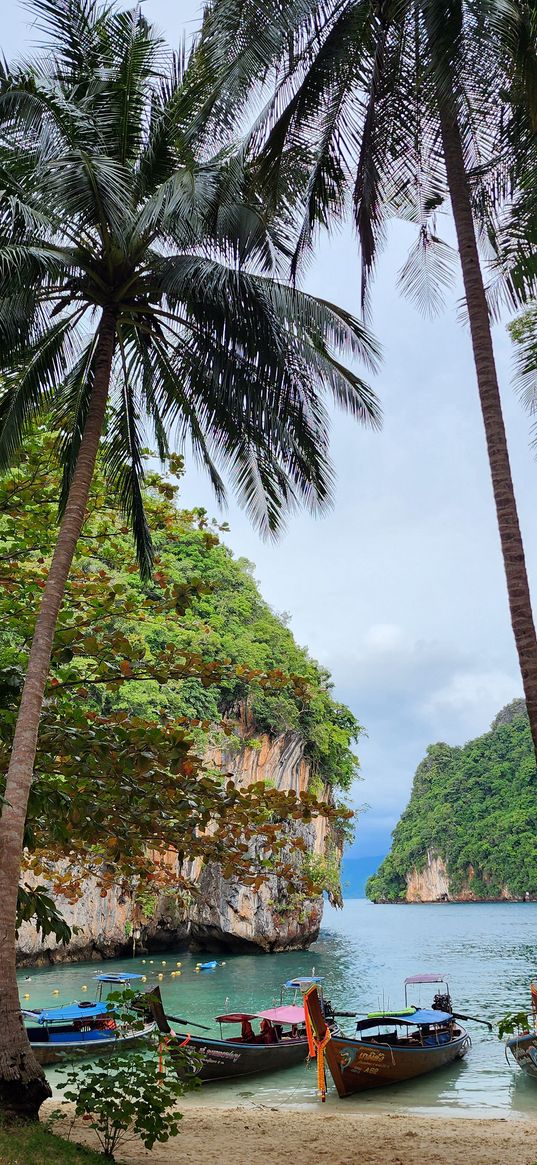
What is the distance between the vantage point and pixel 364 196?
642 cm

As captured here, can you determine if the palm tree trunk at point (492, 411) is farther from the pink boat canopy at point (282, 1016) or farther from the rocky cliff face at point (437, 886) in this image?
the rocky cliff face at point (437, 886)

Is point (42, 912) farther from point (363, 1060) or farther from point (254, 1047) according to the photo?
point (254, 1047)

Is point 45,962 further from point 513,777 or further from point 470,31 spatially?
point 513,777

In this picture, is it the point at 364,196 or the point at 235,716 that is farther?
the point at 235,716

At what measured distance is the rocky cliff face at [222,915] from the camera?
92.8 ft

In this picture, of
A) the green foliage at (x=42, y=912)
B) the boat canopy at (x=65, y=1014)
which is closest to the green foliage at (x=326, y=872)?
the boat canopy at (x=65, y=1014)

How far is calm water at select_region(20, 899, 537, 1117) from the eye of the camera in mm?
12453

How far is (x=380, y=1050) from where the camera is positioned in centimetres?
1227

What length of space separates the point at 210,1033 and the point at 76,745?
13929 mm

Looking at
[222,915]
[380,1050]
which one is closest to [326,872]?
[222,915]

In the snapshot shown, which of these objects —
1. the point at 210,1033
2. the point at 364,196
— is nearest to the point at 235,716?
the point at 210,1033

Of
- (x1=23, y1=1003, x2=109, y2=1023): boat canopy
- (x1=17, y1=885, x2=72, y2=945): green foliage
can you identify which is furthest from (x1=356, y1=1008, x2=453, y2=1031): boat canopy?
(x1=17, y1=885, x2=72, y2=945): green foliage

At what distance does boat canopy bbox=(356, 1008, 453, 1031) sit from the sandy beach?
298 centimetres

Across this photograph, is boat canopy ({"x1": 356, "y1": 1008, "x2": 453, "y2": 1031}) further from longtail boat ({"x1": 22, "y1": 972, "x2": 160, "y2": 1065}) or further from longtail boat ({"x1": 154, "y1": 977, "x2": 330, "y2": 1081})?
longtail boat ({"x1": 22, "y1": 972, "x2": 160, "y2": 1065})
